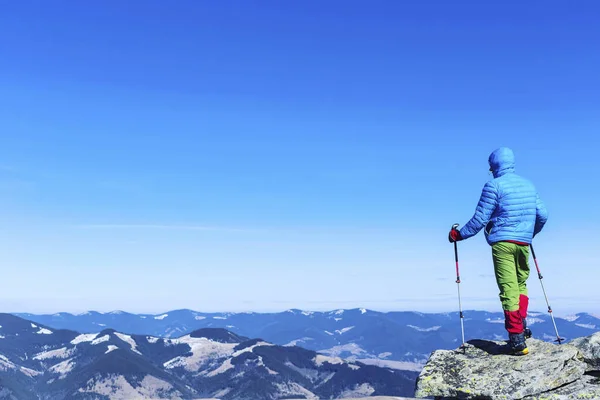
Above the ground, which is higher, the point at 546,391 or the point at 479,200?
the point at 479,200

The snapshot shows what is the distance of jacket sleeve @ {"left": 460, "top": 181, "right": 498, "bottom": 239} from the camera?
2225cm

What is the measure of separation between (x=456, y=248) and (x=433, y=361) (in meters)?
4.88

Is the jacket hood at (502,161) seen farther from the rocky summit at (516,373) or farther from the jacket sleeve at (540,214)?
the rocky summit at (516,373)

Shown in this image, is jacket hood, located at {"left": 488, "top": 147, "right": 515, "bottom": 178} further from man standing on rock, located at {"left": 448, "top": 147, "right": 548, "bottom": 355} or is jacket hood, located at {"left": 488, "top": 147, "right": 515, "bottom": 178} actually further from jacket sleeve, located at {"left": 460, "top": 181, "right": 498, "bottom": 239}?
jacket sleeve, located at {"left": 460, "top": 181, "right": 498, "bottom": 239}

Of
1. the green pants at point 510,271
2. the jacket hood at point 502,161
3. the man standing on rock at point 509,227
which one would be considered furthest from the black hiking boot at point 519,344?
the jacket hood at point 502,161

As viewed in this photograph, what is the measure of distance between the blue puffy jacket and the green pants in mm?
372

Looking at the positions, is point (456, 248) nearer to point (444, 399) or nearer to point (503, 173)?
point (503, 173)

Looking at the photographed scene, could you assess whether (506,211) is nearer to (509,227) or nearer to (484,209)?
(509,227)

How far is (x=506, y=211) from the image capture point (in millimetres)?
22312

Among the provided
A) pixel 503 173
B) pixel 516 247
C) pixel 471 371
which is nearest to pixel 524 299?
pixel 516 247

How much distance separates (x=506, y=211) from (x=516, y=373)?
6134 millimetres

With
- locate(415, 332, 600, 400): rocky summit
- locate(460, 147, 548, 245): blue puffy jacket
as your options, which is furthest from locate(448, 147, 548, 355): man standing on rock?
locate(415, 332, 600, 400): rocky summit

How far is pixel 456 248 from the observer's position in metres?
24.5

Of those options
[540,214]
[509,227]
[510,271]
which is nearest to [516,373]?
[510,271]
